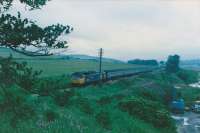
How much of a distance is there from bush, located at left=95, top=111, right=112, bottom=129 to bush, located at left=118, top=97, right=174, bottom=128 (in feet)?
28.3

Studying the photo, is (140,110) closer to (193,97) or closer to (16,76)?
(16,76)

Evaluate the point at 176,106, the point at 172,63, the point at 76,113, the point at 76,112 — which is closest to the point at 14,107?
the point at 76,113

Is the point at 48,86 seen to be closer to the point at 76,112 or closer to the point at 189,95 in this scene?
the point at 76,112

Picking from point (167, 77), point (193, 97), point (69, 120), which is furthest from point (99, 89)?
point (167, 77)

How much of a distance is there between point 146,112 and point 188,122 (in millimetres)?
16076

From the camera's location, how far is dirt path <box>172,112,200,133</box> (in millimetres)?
58750

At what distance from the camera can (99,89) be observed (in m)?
62.2

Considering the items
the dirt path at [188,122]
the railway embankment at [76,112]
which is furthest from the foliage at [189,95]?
the railway embankment at [76,112]

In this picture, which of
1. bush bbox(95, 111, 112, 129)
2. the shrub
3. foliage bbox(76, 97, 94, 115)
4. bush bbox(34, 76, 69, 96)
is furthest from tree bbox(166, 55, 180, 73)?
bush bbox(34, 76, 69, 96)

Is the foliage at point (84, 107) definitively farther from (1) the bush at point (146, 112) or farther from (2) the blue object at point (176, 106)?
(2) the blue object at point (176, 106)

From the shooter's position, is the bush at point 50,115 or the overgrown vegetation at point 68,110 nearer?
the overgrown vegetation at point 68,110

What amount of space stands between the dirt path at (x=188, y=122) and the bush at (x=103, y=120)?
16.3 m

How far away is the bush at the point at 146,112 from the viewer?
50.1 metres

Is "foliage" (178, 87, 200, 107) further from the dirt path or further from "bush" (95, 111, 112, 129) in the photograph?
"bush" (95, 111, 112, 129)
